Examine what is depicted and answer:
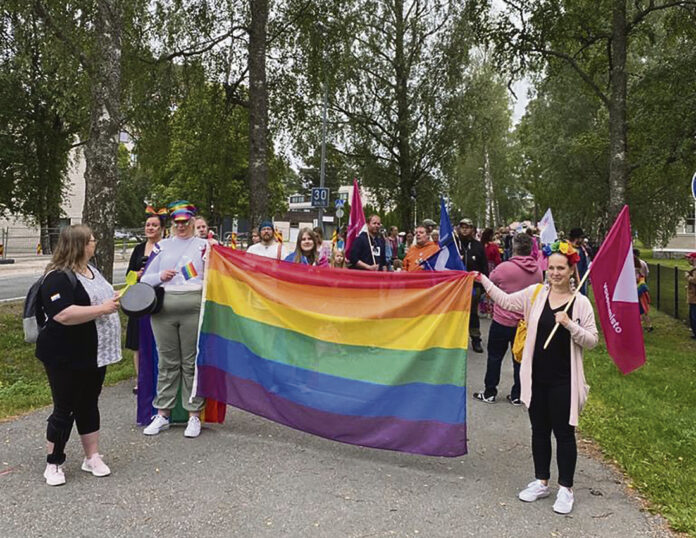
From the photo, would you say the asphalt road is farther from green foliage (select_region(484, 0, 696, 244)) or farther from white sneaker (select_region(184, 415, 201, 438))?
green foliage (select_region(484, 0, 696, 244))

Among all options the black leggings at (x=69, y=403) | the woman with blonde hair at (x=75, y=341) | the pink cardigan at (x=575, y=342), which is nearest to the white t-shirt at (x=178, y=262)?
the woman with blonde hair at (x=75, y=341)

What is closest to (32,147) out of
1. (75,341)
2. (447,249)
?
(447,249)

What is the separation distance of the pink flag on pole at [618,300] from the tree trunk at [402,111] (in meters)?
21.5

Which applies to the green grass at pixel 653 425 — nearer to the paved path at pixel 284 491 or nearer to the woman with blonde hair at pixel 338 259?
the paved path at pixel 284 491

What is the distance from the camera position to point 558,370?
3.98m

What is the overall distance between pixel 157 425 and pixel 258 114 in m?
8.03

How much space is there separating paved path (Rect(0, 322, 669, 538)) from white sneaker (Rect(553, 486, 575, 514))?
5cm

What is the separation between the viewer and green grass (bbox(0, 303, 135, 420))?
6062 millimetres

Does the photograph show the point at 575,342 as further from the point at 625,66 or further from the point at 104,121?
the point at 625,66

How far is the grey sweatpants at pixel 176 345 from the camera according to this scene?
5199mm

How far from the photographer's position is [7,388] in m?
6.68

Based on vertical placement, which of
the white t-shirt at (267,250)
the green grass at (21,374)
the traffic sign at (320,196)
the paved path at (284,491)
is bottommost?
the green grass at (21,374)

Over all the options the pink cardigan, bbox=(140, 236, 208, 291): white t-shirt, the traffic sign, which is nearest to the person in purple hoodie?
the pink cardigan

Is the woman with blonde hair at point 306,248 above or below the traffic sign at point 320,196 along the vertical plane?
below
